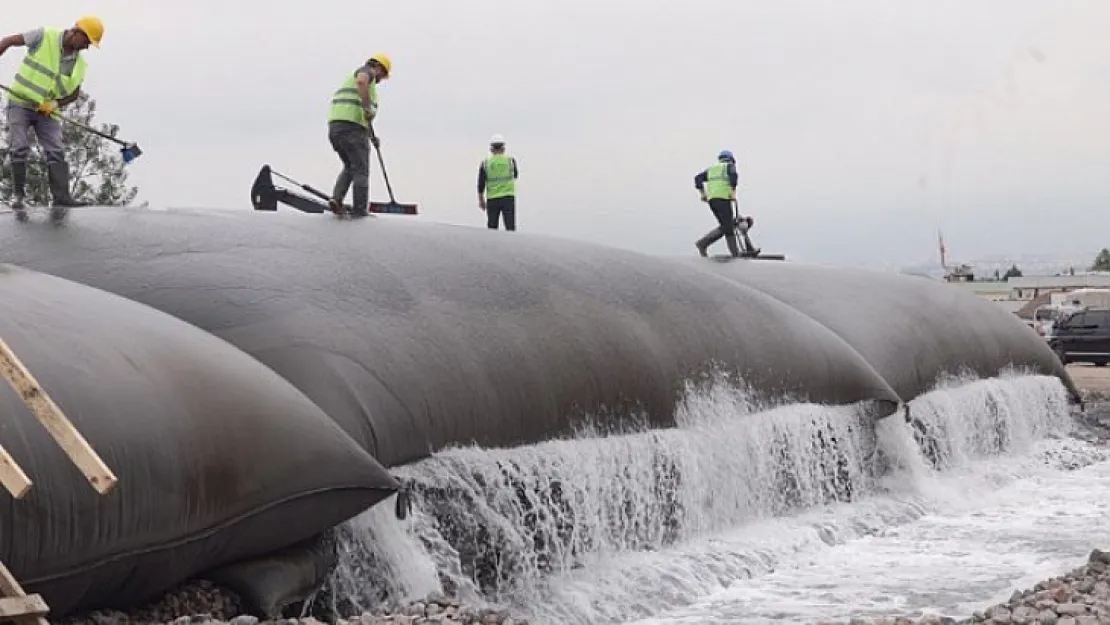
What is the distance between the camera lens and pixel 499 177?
21.3 m

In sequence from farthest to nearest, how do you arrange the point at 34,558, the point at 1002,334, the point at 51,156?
the point at 1002,334
the point at 51,156
the point at 34,558

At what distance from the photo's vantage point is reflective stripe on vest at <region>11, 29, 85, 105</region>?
13680 mm

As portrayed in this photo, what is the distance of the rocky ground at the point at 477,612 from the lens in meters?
8.64

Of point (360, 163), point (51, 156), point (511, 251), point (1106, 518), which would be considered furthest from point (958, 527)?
point (51, 156)

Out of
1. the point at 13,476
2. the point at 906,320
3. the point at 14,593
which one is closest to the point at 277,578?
the point at 14,593

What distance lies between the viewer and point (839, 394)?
18.0 meters

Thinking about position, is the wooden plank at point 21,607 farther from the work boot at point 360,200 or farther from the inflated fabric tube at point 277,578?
the work boot at point 360,200

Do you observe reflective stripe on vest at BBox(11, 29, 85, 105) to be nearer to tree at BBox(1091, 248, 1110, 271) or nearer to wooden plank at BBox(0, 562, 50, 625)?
wooden plank at BBox(0, 562, 50, 625)

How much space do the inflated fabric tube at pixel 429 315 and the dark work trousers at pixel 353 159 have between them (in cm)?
54

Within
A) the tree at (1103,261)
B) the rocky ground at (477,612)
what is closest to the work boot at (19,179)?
the rocky ground at (477,612)

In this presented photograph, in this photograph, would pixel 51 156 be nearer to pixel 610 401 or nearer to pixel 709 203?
pixel 610 401

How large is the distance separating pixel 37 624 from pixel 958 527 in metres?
12.5

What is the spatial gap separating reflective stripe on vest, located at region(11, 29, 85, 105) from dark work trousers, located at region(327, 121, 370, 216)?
3239 millimetres

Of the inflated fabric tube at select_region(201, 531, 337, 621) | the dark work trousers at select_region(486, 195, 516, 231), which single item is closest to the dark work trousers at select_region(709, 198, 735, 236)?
the dark work trousers at select_region(486, 195, 516, 231)
